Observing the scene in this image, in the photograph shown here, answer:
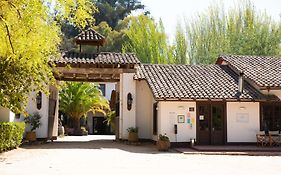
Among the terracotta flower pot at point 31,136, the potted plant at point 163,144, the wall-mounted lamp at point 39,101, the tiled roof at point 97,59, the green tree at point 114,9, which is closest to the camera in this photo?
the potted plant at point 163,144

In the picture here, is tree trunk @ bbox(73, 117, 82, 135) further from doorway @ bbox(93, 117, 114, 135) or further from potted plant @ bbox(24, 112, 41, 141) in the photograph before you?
potted plant @ bbox(24, 112, 41, 141)

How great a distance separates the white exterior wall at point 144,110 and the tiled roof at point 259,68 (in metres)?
5.35

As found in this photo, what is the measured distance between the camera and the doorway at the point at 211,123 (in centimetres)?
2012

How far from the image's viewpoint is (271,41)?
32.5m

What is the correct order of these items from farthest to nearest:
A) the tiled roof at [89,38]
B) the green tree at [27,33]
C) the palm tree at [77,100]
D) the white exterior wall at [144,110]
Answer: the palm tree at [77,100], the tiled roof at [89,38], the white exterior wall at [144,110], the green tree at [27,33]

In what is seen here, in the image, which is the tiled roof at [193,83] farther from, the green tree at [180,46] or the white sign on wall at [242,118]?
the green tree at [180,46]

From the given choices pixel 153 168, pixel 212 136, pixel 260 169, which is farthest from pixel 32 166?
pixel 212 136

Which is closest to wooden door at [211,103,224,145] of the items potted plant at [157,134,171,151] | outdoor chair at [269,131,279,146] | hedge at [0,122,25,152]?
outdoor chair at [269,131,279,146]

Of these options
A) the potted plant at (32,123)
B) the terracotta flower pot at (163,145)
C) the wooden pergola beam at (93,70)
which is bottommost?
the terracotta flower pot at (163,145)

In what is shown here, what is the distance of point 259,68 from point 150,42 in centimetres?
1705

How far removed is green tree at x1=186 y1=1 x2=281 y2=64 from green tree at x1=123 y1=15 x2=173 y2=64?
3732 millimetres

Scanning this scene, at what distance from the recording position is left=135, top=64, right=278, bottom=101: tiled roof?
1967 cm

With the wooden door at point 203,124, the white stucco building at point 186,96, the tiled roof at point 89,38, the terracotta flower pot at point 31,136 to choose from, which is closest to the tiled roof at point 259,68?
the white stucco building at point 186,96

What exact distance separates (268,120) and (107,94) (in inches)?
1035
